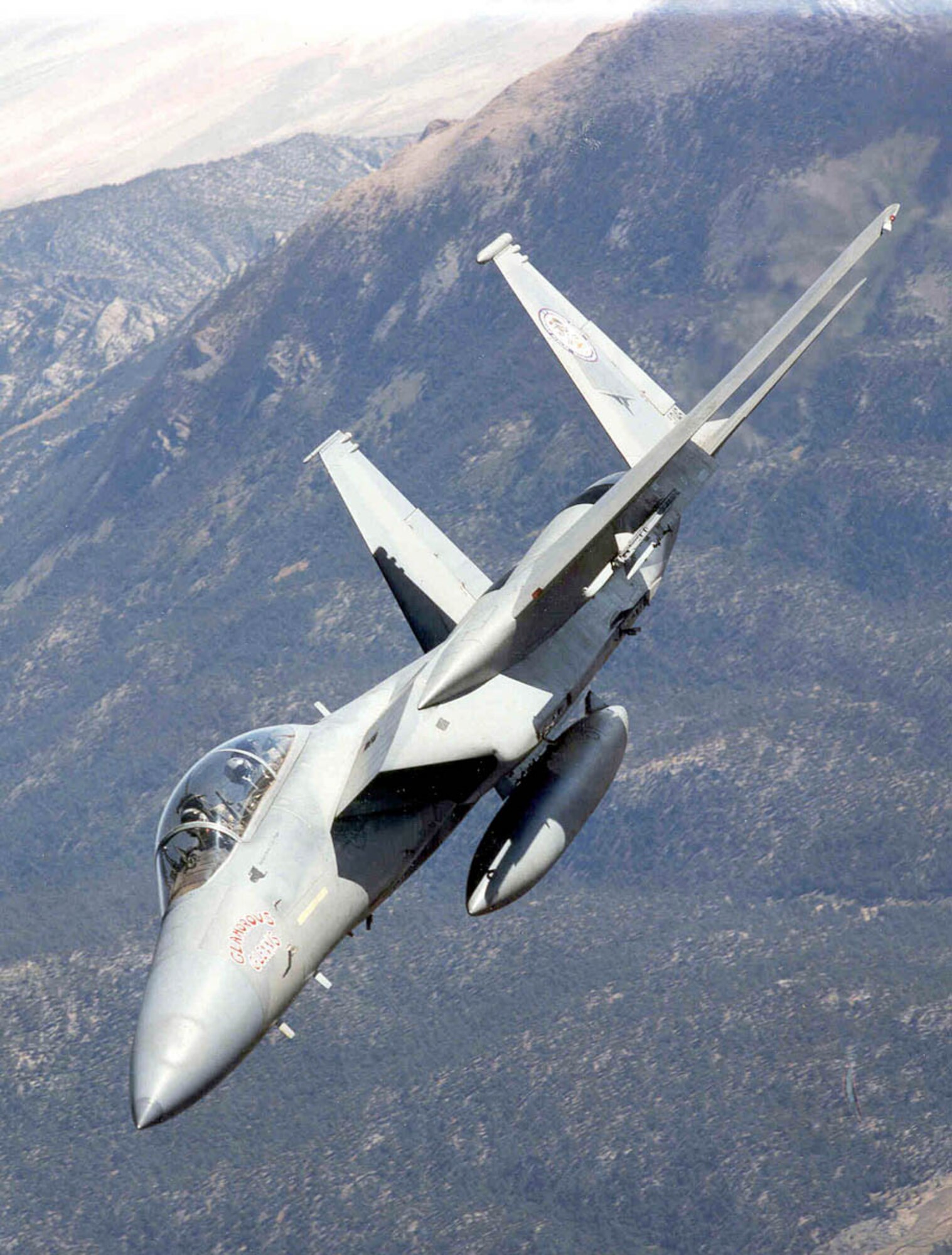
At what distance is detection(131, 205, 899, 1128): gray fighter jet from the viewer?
1146 inches

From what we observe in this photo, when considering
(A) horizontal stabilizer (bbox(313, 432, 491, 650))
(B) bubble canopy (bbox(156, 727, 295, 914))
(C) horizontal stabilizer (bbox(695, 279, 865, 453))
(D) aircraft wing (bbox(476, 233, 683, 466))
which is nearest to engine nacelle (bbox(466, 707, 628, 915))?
(B) bubble canopy (bbox(156, 727, 295, 914))

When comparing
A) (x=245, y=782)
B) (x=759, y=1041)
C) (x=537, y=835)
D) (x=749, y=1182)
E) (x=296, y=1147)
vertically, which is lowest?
(x=749, y=1182)

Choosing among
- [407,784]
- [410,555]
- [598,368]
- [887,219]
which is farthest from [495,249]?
[407,784]

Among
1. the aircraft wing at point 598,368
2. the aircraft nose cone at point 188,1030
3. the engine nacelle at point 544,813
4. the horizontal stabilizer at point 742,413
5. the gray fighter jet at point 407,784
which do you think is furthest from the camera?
the aircraft wing at point 598,368

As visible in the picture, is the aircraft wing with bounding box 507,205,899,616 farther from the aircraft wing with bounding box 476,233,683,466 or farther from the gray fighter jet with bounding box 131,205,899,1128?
the aircraft wing with bounding box 476,233,683,466

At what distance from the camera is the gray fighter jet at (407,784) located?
2911cm

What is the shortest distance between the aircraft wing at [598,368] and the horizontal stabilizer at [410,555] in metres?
6.26

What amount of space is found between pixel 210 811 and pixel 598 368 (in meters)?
24.1

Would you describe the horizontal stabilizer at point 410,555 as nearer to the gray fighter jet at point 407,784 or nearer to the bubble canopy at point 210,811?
the gray fighter jet at point 407,784

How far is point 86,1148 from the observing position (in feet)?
605

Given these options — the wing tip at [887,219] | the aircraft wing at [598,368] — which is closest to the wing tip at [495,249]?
the aircraft wing at [598,368]

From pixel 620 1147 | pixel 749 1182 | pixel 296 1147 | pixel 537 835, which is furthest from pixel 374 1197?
pixel 537 835

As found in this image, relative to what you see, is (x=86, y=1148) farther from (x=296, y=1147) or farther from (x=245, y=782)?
(x=245, y=782)

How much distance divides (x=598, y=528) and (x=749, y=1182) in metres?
174
